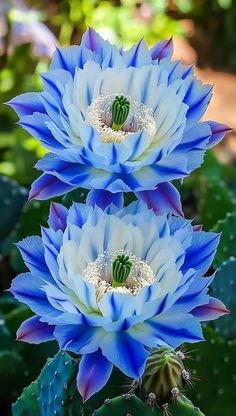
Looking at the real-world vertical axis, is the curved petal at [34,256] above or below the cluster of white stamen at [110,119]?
below

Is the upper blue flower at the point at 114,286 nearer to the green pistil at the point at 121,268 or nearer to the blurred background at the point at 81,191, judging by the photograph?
the green pistil at the point at 121,268

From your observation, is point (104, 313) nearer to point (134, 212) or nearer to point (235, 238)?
point (134, 212)

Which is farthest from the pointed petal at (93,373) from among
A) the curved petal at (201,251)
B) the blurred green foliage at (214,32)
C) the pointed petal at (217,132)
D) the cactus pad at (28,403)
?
the blurred green foliage at (214,32)

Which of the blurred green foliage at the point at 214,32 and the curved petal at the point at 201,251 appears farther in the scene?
the blurred green foliage at the point at 214,32

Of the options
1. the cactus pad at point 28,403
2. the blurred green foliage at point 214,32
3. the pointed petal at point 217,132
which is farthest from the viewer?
the blurred green foliage at point 214,32

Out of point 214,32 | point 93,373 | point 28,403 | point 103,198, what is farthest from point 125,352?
point 214,32

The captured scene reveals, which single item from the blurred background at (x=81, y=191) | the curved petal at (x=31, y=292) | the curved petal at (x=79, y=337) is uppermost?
the curved petal at (x=79, y=337)

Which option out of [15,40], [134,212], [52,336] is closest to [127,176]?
[134,212]

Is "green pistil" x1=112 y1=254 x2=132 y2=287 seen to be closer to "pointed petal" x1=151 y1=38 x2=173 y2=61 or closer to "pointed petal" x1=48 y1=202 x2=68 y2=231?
"pointed petal" x1=48 y1=202 x2=68 y2=231

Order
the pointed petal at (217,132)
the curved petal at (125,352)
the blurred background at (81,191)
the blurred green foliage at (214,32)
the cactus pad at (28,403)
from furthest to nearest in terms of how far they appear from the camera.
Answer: the blurred green foliage at (214,32) → the blurred background at (81,191) → the cactus pad at (28,403) → the pointed petal at (217,132) → the curved petal at (125,352)
